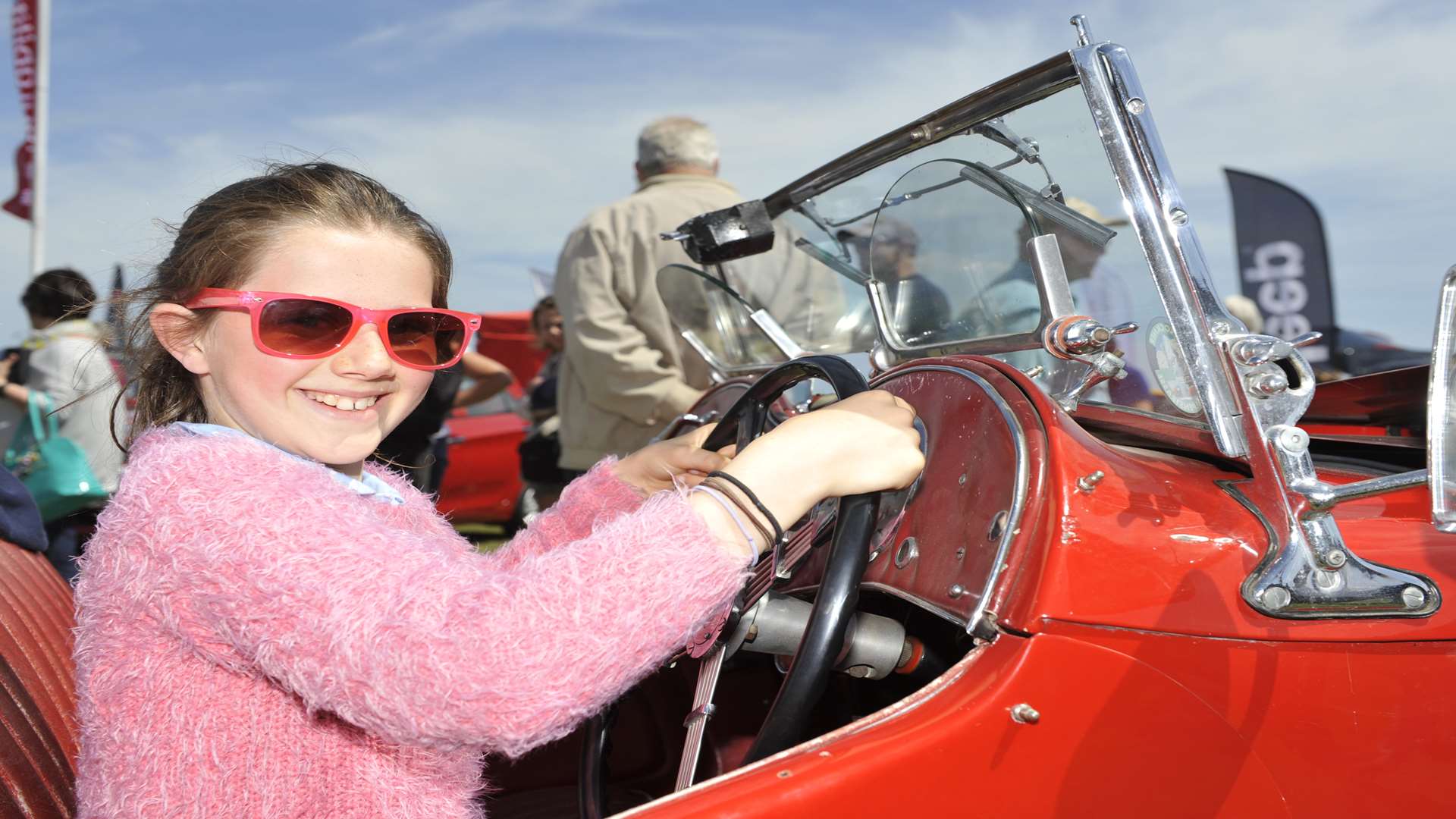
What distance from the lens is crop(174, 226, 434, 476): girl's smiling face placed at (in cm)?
118

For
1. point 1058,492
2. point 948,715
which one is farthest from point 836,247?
point 948,715

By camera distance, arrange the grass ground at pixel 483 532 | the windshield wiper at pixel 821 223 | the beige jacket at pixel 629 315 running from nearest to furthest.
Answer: the windshield wiper at pixel 821 223 → the beige jacket at pixel 629 315 → the grass ground at pixel 483 532

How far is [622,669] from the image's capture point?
3.22 feet

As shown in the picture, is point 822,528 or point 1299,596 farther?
point 822,528

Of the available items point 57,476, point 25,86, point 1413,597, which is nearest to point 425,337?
point 1413,597

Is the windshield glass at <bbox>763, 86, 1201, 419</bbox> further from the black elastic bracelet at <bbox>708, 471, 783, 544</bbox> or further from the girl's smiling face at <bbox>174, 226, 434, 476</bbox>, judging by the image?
the girl's smiling face at <bbox>174, 226, 434, 476</bbox>

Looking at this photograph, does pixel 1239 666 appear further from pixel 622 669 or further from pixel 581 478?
pixel 581 478

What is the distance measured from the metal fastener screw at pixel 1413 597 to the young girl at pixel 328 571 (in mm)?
514

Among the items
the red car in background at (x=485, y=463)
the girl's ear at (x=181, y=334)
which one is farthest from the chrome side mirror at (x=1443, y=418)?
the red car in background at (x=485, y=463)

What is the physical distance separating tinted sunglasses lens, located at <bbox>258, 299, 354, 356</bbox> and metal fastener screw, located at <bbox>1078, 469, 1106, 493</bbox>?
2.63 feet

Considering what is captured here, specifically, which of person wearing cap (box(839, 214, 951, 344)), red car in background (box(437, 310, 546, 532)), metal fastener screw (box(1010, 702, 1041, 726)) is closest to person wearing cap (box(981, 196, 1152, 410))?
person wearing cap (box(839, 214, 951, 344))

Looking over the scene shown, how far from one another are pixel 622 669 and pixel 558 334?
5.17 m

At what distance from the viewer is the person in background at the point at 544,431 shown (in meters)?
4.55

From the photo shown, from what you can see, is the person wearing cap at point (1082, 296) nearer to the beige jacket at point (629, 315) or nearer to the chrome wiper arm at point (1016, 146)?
the chrome wiper arm at point (1016, 146)
